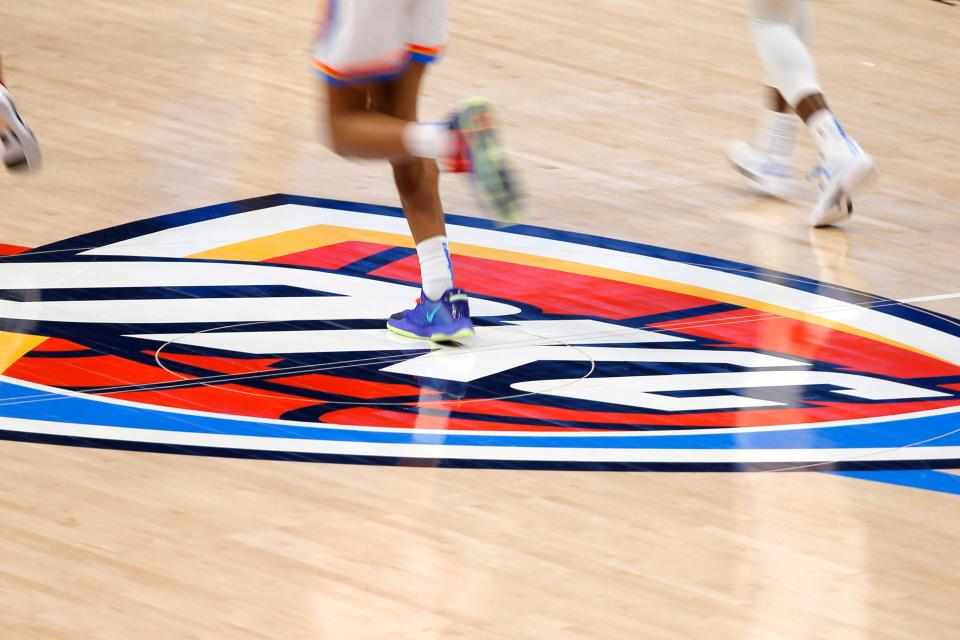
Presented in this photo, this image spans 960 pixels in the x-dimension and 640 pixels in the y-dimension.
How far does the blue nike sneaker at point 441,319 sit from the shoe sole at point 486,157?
51 cm

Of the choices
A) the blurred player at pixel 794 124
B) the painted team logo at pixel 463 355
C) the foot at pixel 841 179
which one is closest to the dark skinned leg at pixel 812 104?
the blurred player at pixel 794 124

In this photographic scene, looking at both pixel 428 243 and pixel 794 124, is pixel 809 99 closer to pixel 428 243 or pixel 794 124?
pixel 794 124

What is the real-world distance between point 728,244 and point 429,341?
117cm

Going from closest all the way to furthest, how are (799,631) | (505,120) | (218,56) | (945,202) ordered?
(799,631)
(945,202)
(505,120)
(218,56)

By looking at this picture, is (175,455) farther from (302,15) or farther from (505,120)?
(302,15)

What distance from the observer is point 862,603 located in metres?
2.46

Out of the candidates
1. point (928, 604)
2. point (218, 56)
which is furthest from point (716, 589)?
point (218, 56)

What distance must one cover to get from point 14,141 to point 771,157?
7.17 ft

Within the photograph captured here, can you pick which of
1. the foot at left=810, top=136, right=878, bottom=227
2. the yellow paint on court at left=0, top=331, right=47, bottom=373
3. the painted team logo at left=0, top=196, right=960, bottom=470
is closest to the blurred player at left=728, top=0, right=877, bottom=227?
the foot at left=810, top=136, right=878, bottom=227

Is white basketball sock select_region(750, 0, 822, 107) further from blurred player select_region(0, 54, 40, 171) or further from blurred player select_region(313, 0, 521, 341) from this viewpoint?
blurred player select_region(0, 54, 40, 171)

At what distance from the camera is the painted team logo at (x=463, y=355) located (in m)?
→ 3.04

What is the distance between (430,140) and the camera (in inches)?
122

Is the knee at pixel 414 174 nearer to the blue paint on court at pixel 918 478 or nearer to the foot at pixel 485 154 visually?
the foot at pixel 485 154

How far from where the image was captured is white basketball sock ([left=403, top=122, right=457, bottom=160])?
3.06 metres
